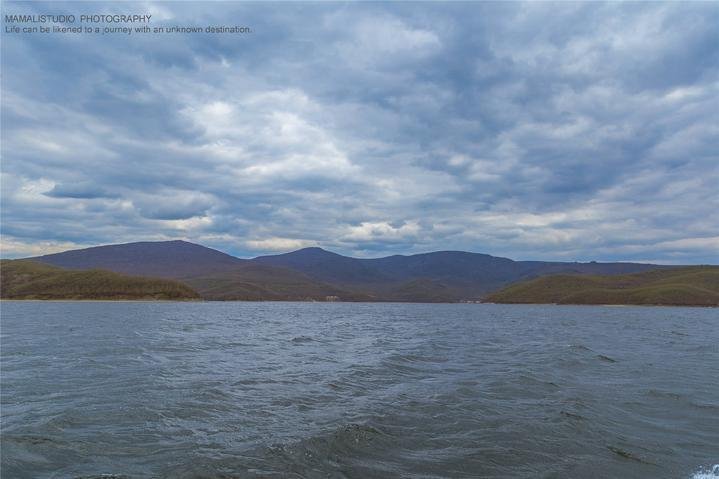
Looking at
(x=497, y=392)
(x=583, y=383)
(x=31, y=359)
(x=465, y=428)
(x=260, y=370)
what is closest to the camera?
(x=465, y=428)

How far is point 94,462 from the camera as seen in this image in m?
13.8

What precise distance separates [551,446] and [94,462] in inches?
603

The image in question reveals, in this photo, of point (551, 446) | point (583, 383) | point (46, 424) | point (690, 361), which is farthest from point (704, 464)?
point (690, 361)

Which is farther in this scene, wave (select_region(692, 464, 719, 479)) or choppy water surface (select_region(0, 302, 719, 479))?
choppy water surface (select_region(0, 302, 719, 479))

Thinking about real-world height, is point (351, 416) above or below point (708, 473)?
above

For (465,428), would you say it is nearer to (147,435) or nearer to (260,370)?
(147,435)

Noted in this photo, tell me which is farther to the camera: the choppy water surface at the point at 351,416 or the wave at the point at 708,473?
the choppy water surface at the point at 351,416

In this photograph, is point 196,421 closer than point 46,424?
No

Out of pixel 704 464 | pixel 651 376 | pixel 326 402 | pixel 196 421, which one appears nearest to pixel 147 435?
pixel 196 421

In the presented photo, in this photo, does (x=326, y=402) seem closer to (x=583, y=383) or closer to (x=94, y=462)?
(x=94, y=462)

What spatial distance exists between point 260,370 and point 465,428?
16276 millimetres

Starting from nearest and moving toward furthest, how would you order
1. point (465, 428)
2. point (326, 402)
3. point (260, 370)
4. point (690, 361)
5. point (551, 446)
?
1. point (551, 446)
2. point (465, 428)
3. point (326, 402)
4. point (260, 370)
5. point (690, 361)

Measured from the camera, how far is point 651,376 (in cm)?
3023

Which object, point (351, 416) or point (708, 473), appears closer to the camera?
point (708, 473)
